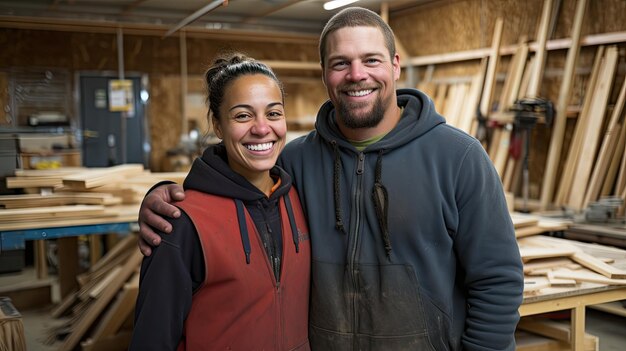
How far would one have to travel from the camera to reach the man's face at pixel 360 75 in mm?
1910

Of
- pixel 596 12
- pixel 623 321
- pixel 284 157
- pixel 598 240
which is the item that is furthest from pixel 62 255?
pixel 596 12

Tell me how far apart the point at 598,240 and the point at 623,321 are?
2.74 feet

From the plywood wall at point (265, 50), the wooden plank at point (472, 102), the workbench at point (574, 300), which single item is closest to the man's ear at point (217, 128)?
the workbench at point (574, 300)

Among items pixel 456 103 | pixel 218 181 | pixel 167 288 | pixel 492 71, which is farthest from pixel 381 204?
pixel 456 103

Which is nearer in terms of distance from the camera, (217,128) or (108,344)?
(217,128)

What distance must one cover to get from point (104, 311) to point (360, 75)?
11.3 feet

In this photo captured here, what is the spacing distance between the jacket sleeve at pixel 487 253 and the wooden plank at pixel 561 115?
5.07 m

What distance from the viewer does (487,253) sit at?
6.08 feet

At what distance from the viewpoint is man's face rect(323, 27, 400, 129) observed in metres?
1.91

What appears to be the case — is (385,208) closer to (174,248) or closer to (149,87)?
(174,248)

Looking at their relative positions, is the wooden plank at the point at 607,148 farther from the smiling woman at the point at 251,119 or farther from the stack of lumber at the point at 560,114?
the smiling woman at the point at 251,119

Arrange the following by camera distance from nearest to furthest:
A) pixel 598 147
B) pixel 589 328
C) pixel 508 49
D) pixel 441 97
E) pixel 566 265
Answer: pixel 566 265
pixel 589 328
pixel 598 147
pixel 508 49
pixel 441 97

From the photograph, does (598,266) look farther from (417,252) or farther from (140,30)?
(140,30)

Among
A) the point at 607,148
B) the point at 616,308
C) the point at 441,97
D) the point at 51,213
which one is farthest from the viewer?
the point at 441,97
